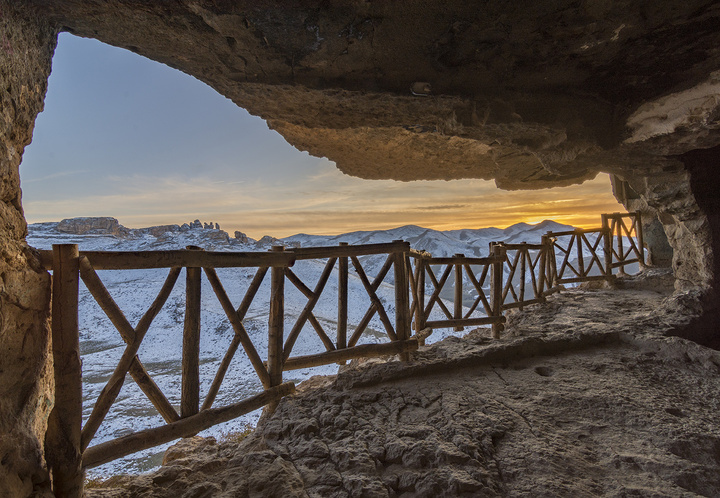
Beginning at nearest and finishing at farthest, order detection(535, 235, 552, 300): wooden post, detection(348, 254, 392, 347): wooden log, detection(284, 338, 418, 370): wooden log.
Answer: detection(284, 338, 418, 370): wooden log, detection(348, 254, 392, 347): wooden log, detection(535, 235, 552, 300): wooden post

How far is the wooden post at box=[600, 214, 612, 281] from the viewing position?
9922 millimetres

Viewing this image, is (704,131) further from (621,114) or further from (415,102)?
(415,102)

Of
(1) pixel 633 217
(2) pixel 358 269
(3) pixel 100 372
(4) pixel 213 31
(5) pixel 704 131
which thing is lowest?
(3) pixel 100 372

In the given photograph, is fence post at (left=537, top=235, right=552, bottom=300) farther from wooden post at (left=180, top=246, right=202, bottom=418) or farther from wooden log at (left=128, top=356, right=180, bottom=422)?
wooden log at (left=128, top=356, right=180, bottom=422)

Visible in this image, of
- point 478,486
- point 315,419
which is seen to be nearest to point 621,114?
point 478,486

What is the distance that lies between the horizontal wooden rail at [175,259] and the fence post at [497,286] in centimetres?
436

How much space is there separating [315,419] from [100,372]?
1288 centimetres

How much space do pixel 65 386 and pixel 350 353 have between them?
105 inches

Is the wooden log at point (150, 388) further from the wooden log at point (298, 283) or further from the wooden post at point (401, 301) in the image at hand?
the wooden post at point (401, 301)

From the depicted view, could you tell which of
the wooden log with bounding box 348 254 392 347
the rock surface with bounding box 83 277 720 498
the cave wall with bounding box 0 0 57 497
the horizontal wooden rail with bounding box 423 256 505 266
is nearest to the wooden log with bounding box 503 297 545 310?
the horizontal wooden rail with bounding box 423 256 505 266

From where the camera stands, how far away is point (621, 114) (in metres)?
5.22

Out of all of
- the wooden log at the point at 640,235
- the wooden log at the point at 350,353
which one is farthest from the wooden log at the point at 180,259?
the wooden log at the point at 640,235

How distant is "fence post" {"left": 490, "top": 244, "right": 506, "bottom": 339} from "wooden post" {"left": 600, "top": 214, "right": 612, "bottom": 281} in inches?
224

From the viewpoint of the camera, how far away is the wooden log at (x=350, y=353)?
149 inches
